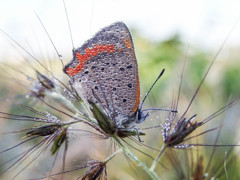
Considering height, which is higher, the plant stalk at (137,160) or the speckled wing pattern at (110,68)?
the speckled wing pattern at (110,68)

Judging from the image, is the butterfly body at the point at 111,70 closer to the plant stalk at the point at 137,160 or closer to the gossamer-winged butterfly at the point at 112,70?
the gossamer-winged butterfly at the point at 112,70

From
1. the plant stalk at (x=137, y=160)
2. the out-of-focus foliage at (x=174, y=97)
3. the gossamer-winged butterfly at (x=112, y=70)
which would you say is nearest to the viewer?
the plant stalk at (x=137, y=160)

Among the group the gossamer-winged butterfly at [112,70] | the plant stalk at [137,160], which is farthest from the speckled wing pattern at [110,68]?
the plant stalk at [137,160]

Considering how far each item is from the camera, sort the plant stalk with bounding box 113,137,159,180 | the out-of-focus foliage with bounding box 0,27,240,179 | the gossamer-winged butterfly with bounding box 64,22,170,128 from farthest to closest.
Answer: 1. the out-of-focus foliage with bounding box 0,27,240,179
2. the gossamer-winged butterfly with bounding box 64,22,170,128
3. the plant stalk with bounding box 113,137,159,180

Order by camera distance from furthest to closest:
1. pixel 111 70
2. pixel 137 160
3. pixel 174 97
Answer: pixel 174 97 → pixel 111 70 → pixel 137 160

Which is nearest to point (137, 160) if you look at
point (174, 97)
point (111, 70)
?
point (111, 70)

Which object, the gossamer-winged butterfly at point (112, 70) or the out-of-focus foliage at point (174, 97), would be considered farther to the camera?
the out-of-focus foliage at point (174, 97)

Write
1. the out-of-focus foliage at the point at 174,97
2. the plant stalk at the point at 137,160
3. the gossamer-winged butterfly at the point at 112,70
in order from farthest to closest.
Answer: the out-of-focus foliage at the point at 174,97 → the gossamer-winged butterfly at the point at 112,70 → the plant stalk at the point at 137,160

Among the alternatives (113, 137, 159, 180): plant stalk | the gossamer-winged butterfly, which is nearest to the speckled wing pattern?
the gossamer-winged butterfly

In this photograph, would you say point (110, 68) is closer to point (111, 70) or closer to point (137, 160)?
point (111, 70)

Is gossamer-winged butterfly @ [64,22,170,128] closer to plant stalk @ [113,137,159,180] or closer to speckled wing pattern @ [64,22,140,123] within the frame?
speckled wing pattern @ [64,22,140,123]
